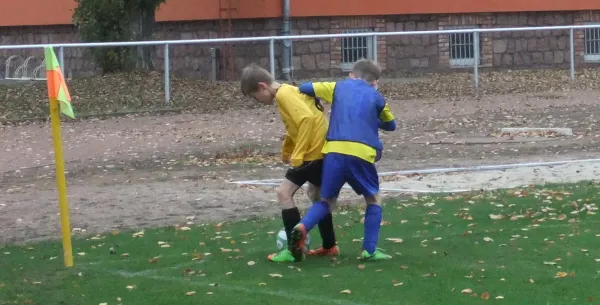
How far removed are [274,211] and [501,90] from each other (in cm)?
1364

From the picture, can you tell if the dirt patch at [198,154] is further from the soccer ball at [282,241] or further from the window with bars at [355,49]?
the soccer ball at [282,241]

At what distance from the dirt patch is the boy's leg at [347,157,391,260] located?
2.89 meters

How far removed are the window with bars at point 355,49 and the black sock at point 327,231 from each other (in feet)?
Answer: 50.7

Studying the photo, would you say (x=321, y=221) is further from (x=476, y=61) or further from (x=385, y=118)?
(x=476, y=61)

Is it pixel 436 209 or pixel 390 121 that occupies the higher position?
pixel 390 121

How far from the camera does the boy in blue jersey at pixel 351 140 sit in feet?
Answer: 25.5

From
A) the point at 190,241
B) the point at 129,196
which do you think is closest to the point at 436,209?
the point at 190,241

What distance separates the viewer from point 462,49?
25.5 metres

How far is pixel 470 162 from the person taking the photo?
14211 mm

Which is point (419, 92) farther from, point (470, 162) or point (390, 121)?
point (390, 121)

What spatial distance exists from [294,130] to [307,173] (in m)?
0.32

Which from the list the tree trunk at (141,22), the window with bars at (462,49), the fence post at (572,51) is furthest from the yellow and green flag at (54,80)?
the fence post at (572,51)

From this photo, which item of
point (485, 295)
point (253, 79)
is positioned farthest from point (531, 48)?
point (485, 295)

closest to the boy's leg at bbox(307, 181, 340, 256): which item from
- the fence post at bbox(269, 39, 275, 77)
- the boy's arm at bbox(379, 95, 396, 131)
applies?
the boy's arm at bbox(379, 95, 396, 131)
